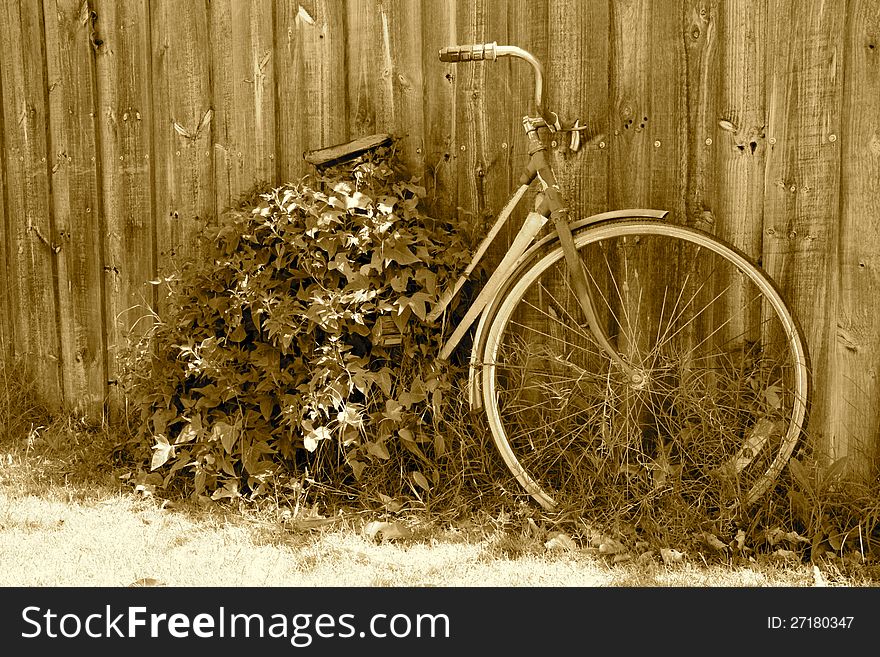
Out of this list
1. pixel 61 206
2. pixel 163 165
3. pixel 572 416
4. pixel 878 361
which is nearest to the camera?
pixel 878 361

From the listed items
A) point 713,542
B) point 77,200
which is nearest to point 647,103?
point 713,542

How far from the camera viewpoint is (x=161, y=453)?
299 cm

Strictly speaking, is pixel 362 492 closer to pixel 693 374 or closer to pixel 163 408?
pixel 163 408

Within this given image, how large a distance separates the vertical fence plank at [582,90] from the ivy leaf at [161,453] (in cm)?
157

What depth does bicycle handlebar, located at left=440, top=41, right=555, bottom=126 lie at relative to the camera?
8.82 ft

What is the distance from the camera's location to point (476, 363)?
9.18 feet

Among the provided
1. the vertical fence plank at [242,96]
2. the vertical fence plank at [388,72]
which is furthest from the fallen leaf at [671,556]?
the vertical fence plank at [242,96]

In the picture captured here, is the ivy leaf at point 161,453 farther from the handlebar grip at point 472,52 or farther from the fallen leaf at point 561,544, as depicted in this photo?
the handlebar grip at point 472,52

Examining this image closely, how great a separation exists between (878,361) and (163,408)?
233 centimetres

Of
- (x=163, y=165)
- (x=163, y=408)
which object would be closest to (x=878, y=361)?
(x=163, y=408)

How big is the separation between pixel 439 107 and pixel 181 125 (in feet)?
3.60

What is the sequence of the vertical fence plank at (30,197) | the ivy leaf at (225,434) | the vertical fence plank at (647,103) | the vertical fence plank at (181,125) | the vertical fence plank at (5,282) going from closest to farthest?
the vertical fence plank at (647,103) → the ivy leaf at (225,434) → the vertical fence plank at (181,125) → the vertical fence plank at (30,197) → the vertical fence plank at (5,282)

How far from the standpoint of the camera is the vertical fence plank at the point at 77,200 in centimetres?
369

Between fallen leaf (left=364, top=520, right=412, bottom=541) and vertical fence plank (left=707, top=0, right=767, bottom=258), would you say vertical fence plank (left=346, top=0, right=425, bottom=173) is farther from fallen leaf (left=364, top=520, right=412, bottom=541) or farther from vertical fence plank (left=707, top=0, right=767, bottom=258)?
fallen leaf (left=364, top=520, right=412, bottom=541)
